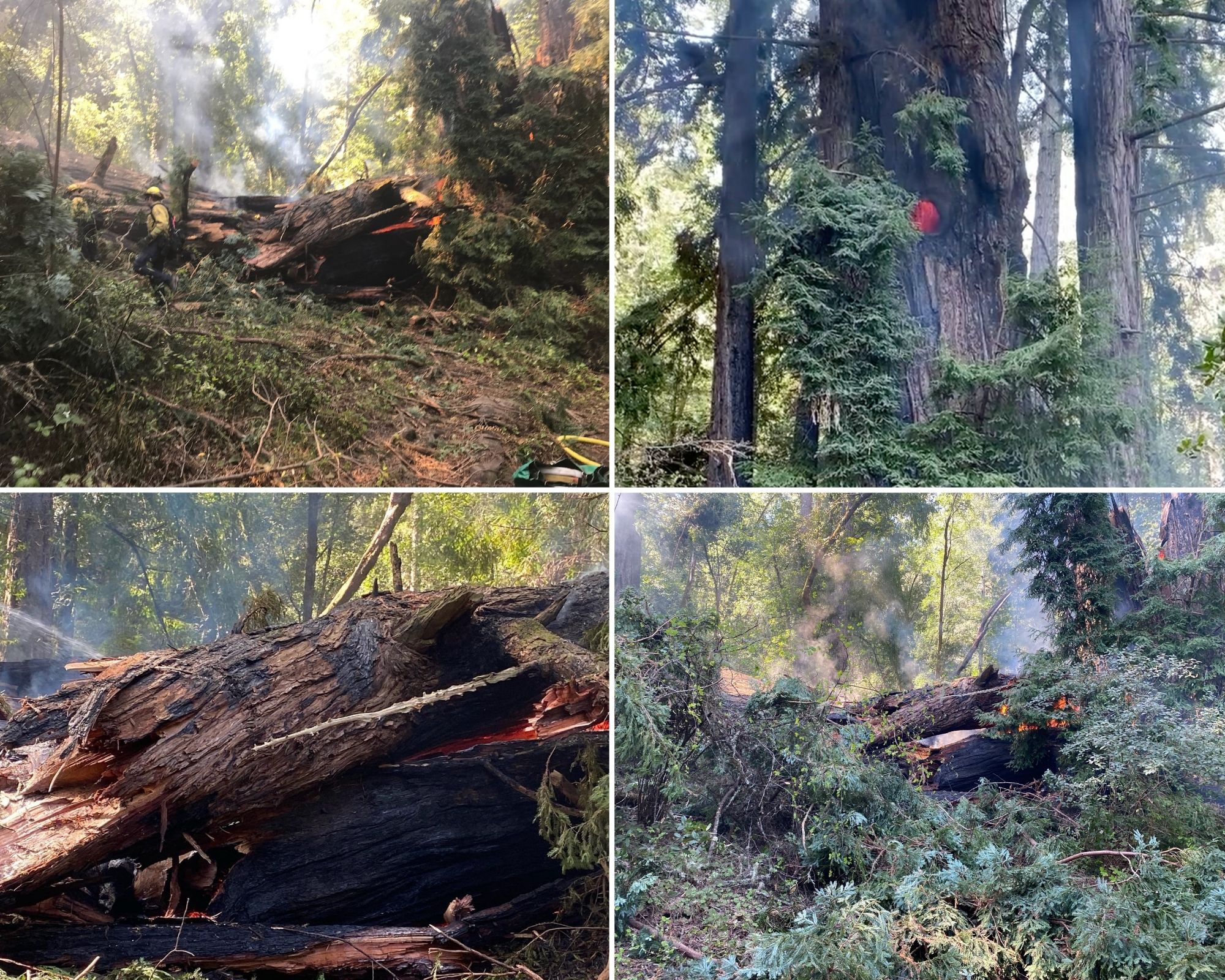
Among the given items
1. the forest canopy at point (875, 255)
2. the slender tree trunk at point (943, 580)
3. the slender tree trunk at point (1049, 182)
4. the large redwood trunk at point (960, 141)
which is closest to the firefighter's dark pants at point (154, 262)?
the forest canopy at point (875, 255)

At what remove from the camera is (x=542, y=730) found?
3625mm

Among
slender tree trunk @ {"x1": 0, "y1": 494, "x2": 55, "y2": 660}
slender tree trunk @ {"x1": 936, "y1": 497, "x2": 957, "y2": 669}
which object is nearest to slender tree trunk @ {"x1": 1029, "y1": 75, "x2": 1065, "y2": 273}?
slender tree trunk @ {"x1": 936, "y1": 497, "x2": 957, "y2": 669}

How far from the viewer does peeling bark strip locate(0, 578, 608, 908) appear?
3207 mm

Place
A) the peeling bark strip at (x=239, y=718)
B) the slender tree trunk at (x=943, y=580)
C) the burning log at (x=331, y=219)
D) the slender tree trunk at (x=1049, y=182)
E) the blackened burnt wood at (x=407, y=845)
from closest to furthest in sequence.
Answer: the peeling bark strip at (x=239, y=718), the blackened burnt wood at (x=407, y=845), the burning log at (x=331, y=219), the slender tree trunk at (x=943, y=580), the slender tree trunk at (x=1049, y=182)

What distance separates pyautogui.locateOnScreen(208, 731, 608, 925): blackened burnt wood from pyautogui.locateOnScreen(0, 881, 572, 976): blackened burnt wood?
1.9 inches

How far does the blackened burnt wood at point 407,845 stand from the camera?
3.40 m

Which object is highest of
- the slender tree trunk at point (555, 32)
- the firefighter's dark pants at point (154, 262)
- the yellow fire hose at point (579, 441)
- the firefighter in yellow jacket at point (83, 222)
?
the slender tree trunk at point (555, 32)

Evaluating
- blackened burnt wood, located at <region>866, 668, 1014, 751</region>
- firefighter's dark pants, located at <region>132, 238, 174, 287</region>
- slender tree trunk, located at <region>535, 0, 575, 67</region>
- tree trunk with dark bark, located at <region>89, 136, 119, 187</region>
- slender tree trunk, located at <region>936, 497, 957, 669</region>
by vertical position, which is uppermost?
slender tree trunk, located at <region>535, 0, 575, 67</region>

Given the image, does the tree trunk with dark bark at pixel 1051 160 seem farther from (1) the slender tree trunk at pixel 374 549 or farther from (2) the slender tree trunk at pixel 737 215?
(1) the slender tree trunk at pixel 374 549

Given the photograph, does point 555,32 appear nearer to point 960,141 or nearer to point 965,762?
point 960,141

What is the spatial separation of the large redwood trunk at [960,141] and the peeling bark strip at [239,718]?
6.72 ft

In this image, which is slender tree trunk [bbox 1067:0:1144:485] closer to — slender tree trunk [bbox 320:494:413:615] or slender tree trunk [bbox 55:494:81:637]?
slender tree trunk [bbox 320:494:413:615]

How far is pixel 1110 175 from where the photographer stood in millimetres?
3961

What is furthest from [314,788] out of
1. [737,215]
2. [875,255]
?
[875,255]
